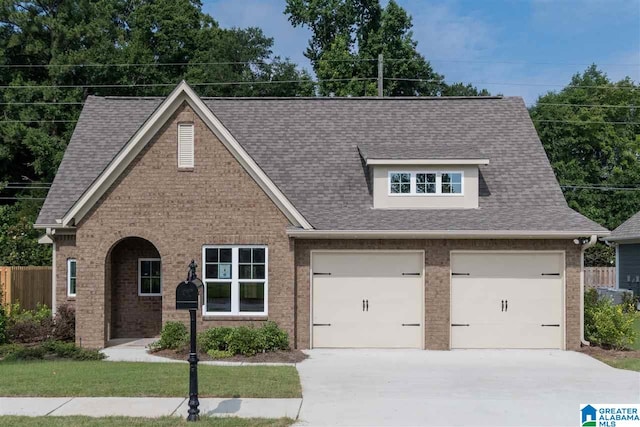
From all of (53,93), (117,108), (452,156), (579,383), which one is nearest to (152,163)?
(117,108)

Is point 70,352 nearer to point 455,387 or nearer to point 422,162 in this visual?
point 455,387

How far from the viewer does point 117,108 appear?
75.4ft

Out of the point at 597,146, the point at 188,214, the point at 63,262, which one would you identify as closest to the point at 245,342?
the point at 188,214

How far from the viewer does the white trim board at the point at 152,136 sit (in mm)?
17672

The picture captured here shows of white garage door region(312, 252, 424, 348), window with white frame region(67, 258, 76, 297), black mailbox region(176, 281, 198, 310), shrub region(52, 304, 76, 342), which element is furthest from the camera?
window with white frame region(67, 258, 76, 297)

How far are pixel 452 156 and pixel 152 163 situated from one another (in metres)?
7.70

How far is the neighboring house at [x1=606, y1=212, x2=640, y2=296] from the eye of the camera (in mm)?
34312

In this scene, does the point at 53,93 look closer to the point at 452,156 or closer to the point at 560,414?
the point at 452,156

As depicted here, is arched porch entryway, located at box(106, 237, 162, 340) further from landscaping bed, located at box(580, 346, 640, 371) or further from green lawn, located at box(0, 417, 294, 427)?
landscaping bed, located at box(580, 346, 640, 371)

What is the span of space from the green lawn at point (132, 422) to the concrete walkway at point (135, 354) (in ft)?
17.3

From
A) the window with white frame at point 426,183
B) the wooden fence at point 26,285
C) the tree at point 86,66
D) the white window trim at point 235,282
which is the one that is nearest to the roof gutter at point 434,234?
the white window trim at point 235,282

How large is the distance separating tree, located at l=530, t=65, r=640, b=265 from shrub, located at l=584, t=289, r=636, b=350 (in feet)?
103

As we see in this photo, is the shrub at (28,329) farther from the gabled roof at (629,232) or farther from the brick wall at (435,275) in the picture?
the gabled roof at (629,232)

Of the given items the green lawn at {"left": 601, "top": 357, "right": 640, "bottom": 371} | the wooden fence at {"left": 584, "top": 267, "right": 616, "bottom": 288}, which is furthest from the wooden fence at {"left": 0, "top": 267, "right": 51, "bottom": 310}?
the wooden fence at {"left": 584, "top": 267, "right": 616, "bottom": 288}
